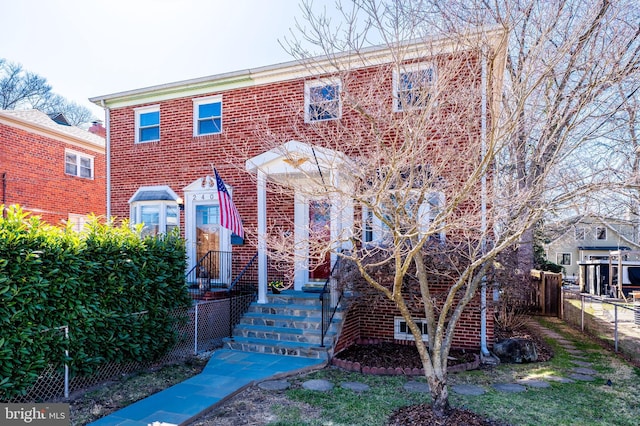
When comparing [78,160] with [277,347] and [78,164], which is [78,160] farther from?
[277,347]

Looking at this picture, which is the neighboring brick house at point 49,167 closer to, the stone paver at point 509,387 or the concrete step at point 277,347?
the concrete step at point 277,347

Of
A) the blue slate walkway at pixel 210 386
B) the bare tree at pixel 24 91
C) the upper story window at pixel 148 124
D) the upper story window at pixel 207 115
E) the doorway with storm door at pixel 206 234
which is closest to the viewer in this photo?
the blue slate walkway at pixel 210 386

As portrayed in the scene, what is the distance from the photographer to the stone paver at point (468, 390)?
5966 millimetres

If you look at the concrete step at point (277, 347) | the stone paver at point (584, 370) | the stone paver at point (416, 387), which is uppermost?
the concrete step at point (277, 347)

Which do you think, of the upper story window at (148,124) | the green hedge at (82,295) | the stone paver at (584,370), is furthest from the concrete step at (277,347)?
the upper story window at (148,124)

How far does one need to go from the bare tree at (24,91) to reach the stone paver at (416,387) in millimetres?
28289

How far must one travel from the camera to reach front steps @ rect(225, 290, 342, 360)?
25.1ft

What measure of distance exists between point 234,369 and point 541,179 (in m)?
5.33

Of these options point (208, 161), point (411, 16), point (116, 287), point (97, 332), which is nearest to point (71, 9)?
point (208, 161)

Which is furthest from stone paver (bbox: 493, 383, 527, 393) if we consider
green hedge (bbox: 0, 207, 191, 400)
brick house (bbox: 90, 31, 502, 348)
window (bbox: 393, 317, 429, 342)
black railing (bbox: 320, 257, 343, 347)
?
green hedge (bbox: 0, 207, 191, 400)

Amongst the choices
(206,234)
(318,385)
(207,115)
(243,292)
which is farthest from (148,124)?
(318,385)

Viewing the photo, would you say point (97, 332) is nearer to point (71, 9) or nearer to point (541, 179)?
point (541, 179)

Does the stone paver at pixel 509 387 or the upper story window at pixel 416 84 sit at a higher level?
the upper story window at pixel 416 84

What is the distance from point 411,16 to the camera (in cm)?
464
